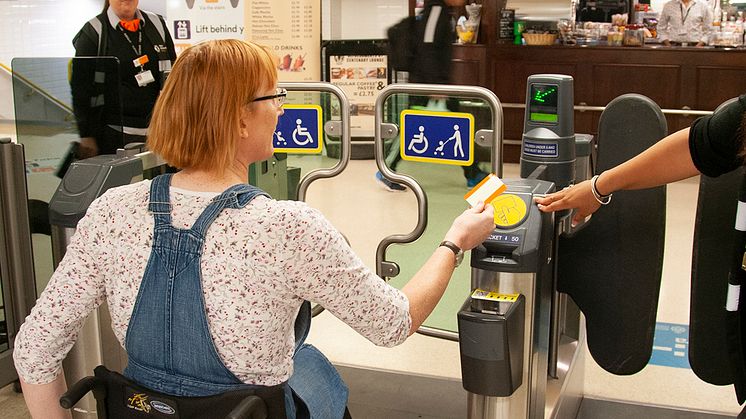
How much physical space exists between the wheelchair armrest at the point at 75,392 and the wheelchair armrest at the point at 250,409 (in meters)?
0.30

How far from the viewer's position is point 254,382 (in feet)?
4.96

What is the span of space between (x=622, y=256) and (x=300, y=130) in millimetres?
1568

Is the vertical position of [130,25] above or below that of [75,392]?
above

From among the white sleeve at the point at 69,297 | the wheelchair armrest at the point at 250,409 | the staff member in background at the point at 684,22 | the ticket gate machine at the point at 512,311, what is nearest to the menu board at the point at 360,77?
the staff member in background at the point at 684,22

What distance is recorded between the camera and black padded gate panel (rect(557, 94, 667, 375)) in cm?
237

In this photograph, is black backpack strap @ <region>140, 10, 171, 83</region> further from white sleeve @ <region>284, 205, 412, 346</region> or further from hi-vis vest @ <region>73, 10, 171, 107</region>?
white sleeve @ <region>284, 205, 412, 346</region>

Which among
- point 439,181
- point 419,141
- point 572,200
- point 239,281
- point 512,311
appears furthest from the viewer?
point 439,181

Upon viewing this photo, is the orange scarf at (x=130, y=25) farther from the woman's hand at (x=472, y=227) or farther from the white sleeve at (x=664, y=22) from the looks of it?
the white sleeve at (x=664, y=22)

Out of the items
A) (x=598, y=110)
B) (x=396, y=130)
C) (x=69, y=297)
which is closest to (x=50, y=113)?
(x=396, y=130)

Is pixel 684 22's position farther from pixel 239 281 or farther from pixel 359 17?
pixel 239 281

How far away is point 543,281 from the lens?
86.8 inches

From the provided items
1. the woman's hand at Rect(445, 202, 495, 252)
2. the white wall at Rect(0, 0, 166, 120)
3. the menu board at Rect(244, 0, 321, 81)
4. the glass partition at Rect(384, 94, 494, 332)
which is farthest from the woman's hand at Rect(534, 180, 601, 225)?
the white wall at Rect(0, 0, 166, 120)

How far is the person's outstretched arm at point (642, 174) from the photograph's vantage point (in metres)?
1.94

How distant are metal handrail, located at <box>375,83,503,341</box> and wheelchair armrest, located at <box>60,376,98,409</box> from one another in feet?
6.12
